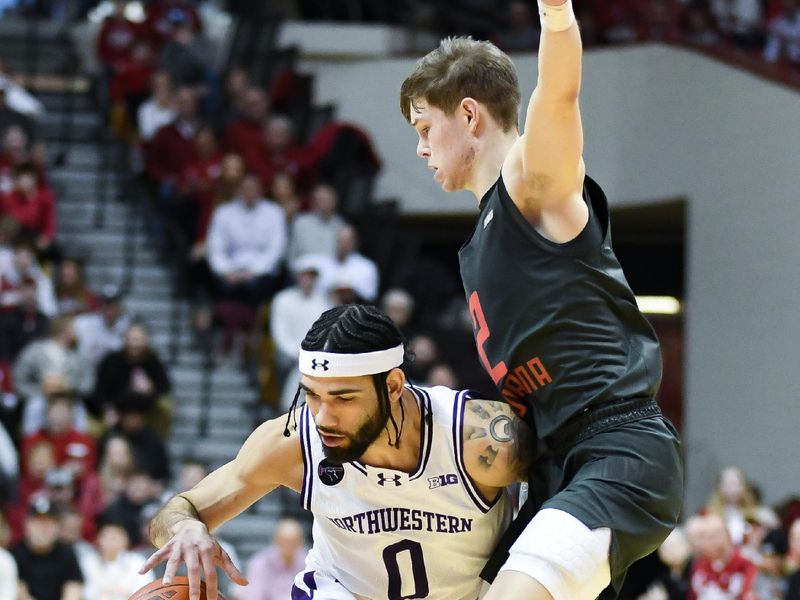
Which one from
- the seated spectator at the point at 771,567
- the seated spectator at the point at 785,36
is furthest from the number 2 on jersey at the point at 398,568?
the seated spectator at the point at 785,36

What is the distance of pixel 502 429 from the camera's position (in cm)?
449

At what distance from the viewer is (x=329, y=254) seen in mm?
13383

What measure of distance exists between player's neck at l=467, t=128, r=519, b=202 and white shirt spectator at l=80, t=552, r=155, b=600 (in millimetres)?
6067

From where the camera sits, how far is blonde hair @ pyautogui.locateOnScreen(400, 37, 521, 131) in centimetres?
441

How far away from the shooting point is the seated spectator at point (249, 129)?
567 inches

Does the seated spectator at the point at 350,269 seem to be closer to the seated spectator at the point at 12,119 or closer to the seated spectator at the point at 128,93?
the seated spectator at the point at 128,93

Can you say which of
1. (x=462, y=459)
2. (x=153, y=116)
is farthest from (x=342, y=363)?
(x=153, y=116)

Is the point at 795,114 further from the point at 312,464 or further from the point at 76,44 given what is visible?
the point at 312,464

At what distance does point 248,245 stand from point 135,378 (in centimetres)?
192

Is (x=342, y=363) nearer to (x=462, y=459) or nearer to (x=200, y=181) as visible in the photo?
(x=462, y=459)

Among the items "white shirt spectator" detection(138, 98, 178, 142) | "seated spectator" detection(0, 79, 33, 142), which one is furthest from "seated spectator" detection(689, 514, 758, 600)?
"seated spectator" detection(0, 79, 33, 142)

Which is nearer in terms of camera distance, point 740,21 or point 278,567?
point 278,567

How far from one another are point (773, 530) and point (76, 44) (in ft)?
30.8

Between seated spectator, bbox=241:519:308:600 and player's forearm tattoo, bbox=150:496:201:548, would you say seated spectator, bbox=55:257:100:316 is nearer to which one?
seated spectator, bbox=241:519:308:600
